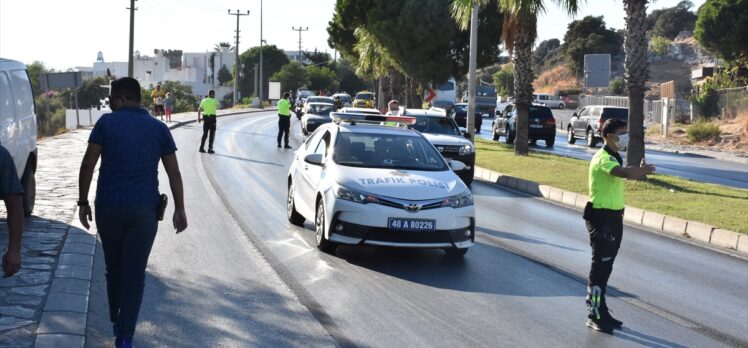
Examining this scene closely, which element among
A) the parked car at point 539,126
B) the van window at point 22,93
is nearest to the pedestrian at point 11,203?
the van window at point 22,93

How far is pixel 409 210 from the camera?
9562 millimetres

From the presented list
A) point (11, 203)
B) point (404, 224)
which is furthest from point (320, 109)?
point (11, 203)

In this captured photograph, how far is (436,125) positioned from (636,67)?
15.1 feet

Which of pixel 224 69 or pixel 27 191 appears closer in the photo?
pixel 27 191

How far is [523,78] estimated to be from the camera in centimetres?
2661

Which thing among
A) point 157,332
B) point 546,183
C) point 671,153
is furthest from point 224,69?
point 157,332

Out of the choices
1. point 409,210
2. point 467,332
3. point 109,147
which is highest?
point 109,147

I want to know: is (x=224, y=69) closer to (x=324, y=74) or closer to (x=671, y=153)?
(x=324, y=74)

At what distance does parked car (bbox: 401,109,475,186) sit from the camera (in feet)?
62.5

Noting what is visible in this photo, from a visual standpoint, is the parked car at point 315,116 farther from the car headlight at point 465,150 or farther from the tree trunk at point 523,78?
the car headlight at point 465,150

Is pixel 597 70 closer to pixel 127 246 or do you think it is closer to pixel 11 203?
pixel 127 246

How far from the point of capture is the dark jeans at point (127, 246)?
565cm

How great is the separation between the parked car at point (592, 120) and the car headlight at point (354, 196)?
25398mm

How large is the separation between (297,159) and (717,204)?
7.78 m
